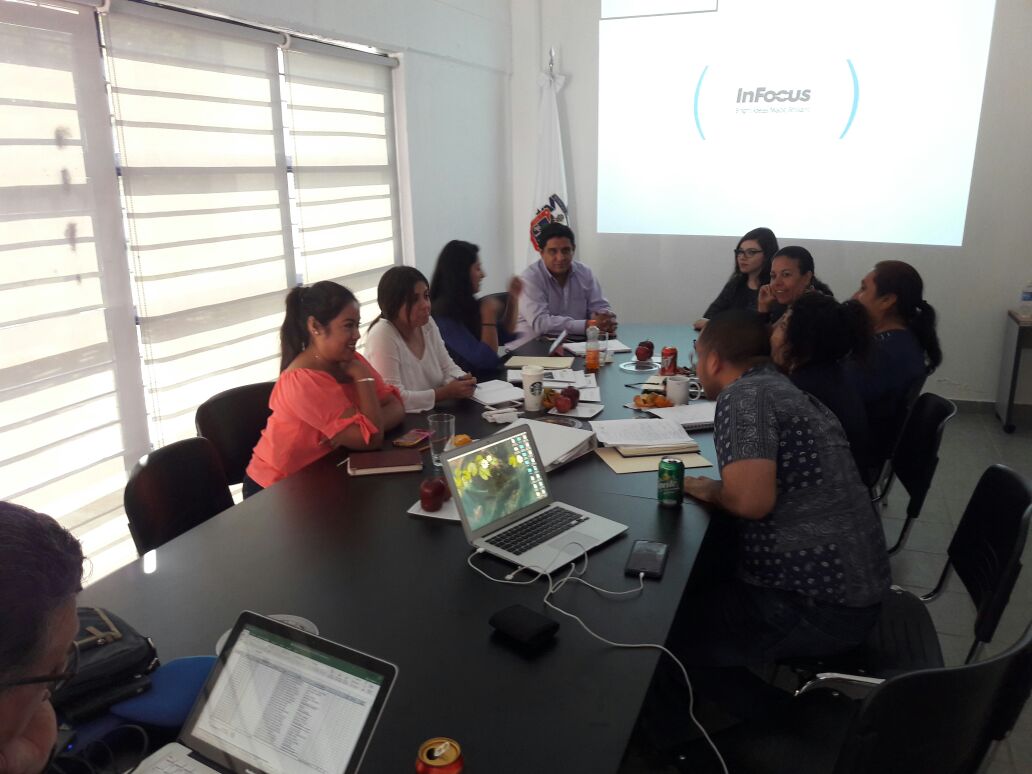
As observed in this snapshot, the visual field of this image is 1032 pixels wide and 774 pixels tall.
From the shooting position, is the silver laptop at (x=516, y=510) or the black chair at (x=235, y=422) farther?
the black chair at (x=235, y=422)

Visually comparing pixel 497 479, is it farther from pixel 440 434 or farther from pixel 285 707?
pixel 285 707

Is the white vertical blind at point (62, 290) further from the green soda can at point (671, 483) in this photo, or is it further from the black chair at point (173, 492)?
the green soda can at point (671, 483)

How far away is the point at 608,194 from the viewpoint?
605 centimetres

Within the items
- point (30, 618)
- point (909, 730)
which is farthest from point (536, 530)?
point (30, 618)

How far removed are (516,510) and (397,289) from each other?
1.46 meters

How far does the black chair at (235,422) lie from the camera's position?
263 cm

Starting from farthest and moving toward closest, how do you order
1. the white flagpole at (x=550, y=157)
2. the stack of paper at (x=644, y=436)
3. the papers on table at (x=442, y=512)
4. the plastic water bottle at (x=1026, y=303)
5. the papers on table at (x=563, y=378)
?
the white flagpole at (x=550, y=157), the plastic water bottle at (x=1026, y=303), the papers on table at (x=563, y=378), the stack of paper at (x=644, y=436), the papers on table at (x=442, y=512)

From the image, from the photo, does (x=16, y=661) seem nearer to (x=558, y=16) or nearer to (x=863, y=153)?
(x=863, y=153)

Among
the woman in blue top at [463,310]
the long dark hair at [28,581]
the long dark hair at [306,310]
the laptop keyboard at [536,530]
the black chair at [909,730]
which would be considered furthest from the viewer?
the woman in blue top at [463,310]

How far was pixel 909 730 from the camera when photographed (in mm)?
1190

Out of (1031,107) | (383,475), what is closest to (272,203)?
(383,475)

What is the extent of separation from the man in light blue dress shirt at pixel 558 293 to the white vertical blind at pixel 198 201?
1.37m

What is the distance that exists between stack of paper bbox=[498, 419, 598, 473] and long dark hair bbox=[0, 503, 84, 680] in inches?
57.4

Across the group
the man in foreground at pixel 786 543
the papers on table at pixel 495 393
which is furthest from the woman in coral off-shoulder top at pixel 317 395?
the man in foreground at pixel 786 543
